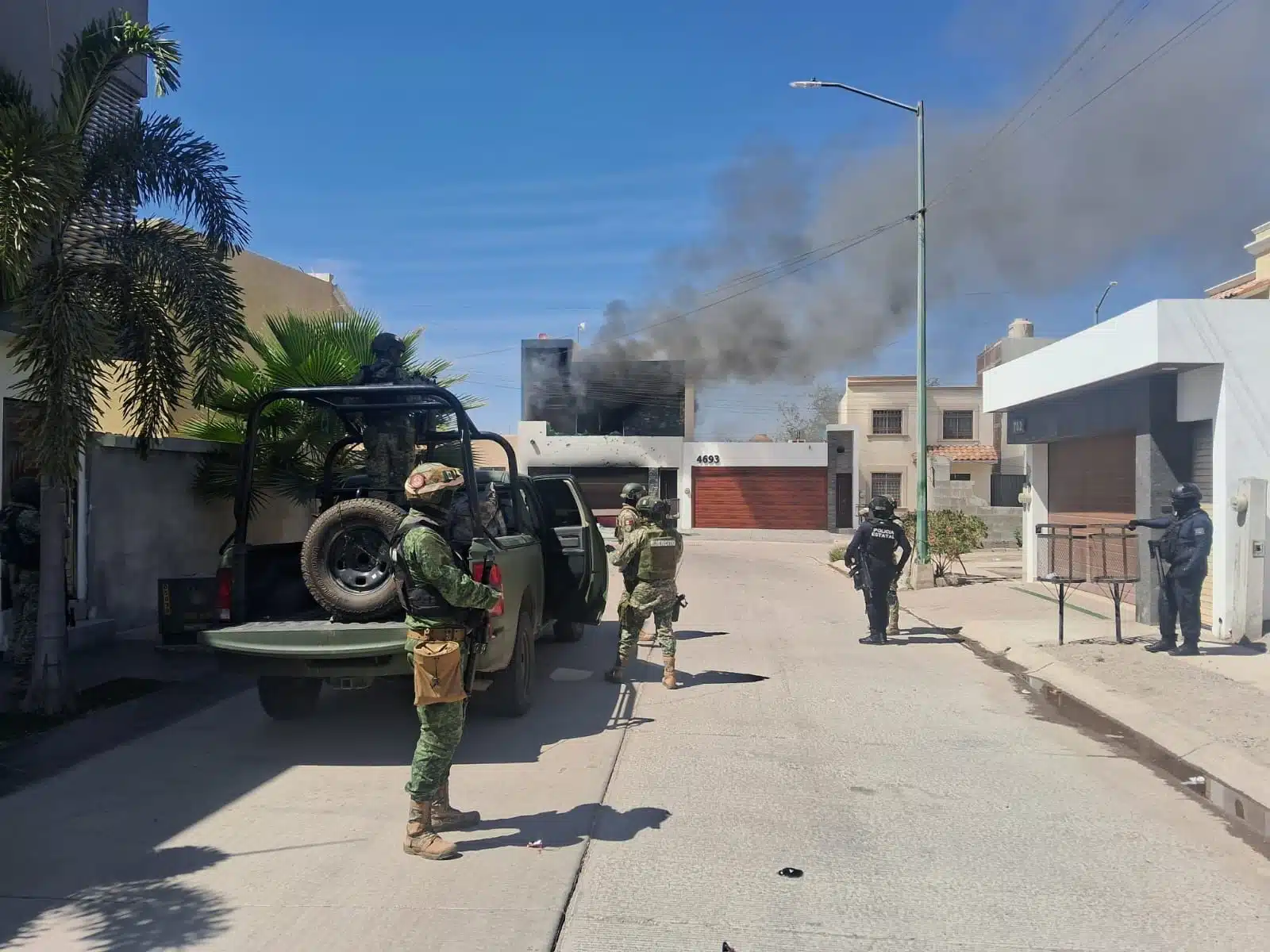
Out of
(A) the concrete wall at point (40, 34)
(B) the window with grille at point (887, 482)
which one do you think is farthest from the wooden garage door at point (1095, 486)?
(B) the window with grille at point (887, 482)

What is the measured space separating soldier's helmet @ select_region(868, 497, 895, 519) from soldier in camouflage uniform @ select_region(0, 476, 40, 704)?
24.0 ft

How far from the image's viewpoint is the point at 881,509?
9.99 metres

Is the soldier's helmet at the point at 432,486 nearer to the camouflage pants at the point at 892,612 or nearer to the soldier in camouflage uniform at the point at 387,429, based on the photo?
the soldier in camouflage uniform at the point at 387,429

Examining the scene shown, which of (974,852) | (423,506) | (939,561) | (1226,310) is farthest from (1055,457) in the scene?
(423,506)

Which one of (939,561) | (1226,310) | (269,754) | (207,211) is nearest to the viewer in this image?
(269,754)

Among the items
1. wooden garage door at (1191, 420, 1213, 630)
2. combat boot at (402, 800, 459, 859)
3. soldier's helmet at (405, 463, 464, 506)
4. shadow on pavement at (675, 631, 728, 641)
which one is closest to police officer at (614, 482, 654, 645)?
shadow on pavement at (675, 631, 728, 641)

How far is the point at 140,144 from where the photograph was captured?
22.8ft

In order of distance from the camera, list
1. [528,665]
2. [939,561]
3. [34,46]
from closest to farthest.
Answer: [528,665] < [34,46] < [939,561]

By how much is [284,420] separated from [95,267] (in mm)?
3726

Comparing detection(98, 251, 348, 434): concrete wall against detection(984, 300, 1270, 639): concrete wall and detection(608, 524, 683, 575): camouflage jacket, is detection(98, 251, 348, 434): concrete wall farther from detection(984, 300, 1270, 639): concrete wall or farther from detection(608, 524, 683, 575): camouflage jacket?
detection(984, 300, 1270, 639): concrete wall

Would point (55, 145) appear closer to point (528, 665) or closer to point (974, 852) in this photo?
point (528, 665)

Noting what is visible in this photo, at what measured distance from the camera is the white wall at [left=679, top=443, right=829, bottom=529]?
3712cm

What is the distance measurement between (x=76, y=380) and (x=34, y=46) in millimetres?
4121

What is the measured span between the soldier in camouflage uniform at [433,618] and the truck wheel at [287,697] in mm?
2294
